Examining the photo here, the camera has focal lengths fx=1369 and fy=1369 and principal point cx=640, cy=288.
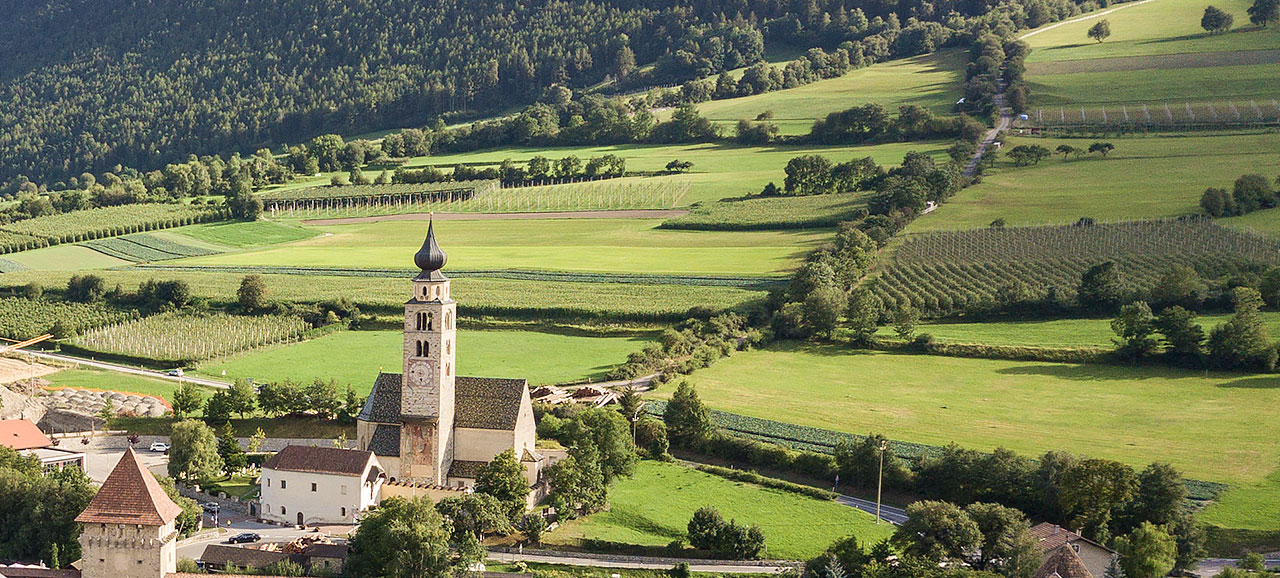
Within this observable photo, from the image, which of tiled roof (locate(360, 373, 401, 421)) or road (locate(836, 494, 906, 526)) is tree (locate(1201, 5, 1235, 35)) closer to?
road (locate(836, 494, 906, 526))

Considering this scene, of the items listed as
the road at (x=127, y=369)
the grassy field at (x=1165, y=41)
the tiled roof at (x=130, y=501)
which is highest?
the grassy field at (x=1165, y=41)

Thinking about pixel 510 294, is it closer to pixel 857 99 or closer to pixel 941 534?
pixel 941 534

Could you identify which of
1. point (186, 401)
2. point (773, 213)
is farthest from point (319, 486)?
point (773, 213)

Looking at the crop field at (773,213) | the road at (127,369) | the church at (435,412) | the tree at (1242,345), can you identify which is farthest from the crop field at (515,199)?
the church at (435,412)

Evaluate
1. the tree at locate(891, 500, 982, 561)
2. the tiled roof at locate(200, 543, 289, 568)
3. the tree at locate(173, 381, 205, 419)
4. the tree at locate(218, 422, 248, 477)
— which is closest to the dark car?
the tiled roof at locate(200, 543, 289, 568)

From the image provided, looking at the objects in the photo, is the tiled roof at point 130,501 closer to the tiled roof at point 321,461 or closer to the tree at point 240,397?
the tiled roof at point 321,461

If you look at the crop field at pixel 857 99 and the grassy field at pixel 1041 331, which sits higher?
the crop field at pixel 857 99

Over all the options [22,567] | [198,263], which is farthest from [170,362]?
[22,567]
